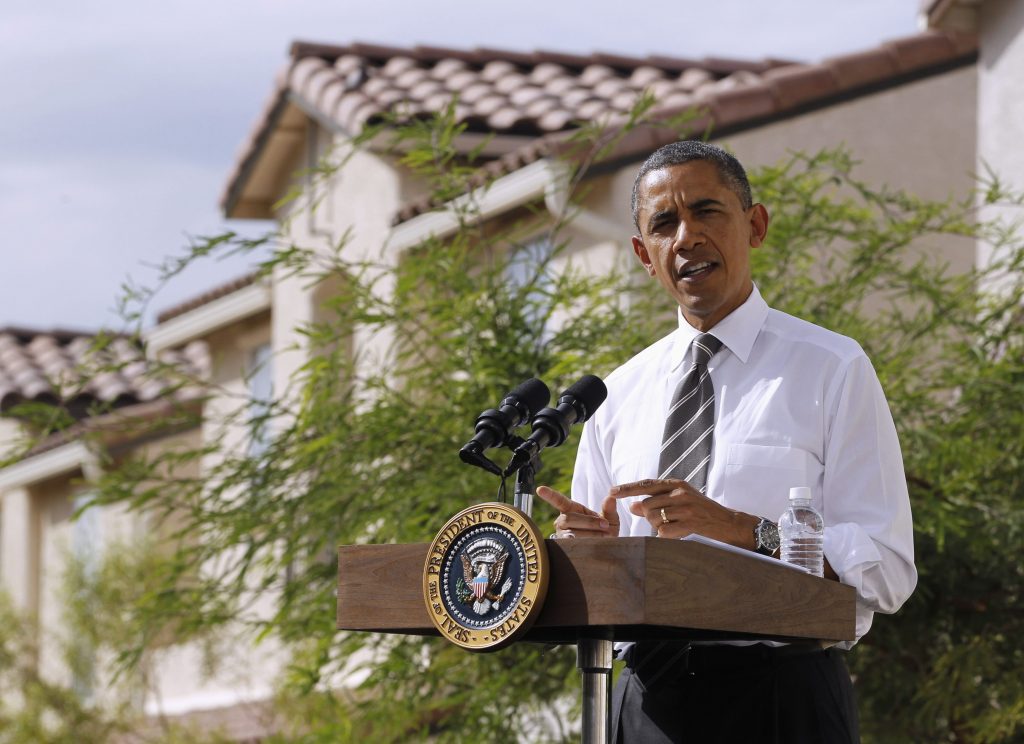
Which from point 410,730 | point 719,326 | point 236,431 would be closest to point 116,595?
point 236,431

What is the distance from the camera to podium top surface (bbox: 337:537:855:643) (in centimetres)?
291

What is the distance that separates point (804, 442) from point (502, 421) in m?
0.63

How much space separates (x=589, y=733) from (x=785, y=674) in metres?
0.48

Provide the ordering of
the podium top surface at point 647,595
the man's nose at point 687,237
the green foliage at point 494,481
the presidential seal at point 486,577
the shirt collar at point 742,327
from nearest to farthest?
the podium top surface at point 647,595, the presidential seal at point 486,577, the man's nose at point 687,237, the shirt collar at point 742,327, the green foliage at point 494,481

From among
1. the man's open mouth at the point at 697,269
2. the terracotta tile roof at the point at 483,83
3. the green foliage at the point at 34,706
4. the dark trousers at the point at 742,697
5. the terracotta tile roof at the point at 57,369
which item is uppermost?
the terracotta tile roof at the point at 483,83

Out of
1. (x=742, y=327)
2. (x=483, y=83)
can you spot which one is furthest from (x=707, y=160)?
(x=483, y=83)

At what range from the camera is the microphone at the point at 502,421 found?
10.7ft

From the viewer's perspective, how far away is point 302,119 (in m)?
17.6

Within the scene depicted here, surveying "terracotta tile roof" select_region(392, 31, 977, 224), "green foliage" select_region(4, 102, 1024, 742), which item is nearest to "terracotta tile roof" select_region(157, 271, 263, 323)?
"terracotta tile roof" select_region(392, 31, 977, 224)

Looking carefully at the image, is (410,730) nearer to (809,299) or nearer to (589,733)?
(809,299)

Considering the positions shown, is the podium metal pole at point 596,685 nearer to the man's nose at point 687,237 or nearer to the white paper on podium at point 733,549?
the white paper on podium at point 733,549

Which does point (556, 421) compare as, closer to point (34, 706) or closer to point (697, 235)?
point (697, 235)

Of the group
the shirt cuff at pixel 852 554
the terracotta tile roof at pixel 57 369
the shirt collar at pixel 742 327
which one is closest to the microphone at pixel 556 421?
the shirt collar at pixel 742 327

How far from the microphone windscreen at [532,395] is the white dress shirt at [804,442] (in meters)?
0.36
